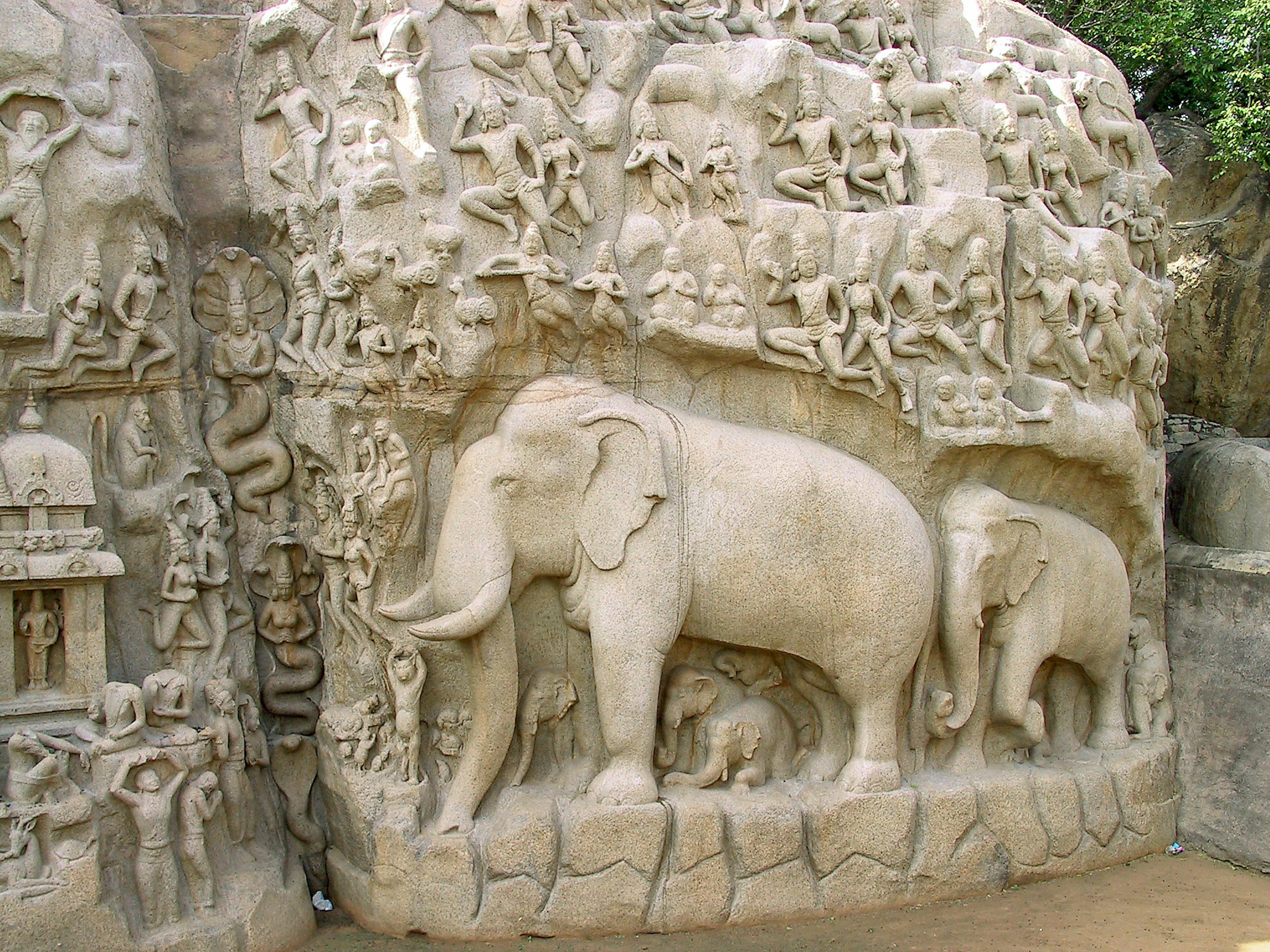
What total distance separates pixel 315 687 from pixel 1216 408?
28.2ft

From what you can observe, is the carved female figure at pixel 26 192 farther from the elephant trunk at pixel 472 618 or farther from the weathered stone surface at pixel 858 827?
the weathered stone surface at pixel 858 827

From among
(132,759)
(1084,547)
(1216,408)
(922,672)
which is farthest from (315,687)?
(1216,408)

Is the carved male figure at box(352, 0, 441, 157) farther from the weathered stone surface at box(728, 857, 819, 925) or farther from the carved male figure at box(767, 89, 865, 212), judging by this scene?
the weathered stone surface at box(728, 857, 819, 925)

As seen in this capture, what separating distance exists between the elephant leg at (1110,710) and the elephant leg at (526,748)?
3772mm

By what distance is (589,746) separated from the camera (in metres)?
6.68

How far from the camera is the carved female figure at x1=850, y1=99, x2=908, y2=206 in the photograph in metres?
7.23

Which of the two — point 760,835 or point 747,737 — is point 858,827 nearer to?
point 760,835

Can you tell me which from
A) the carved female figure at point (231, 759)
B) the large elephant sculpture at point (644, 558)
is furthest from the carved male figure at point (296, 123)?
the carved female figure at point (231, 759)

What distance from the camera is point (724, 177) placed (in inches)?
269

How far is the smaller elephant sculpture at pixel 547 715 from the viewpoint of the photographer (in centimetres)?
655

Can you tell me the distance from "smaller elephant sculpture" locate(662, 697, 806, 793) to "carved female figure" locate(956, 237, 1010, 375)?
256cm

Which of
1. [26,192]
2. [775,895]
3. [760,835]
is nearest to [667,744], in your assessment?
[760,835]

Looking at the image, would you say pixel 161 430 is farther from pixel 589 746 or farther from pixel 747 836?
pixel 747 836

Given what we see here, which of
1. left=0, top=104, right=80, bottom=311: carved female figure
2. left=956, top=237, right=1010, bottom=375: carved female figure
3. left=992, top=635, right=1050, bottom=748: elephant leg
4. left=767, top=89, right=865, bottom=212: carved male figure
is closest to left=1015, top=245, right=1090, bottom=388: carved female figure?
left=956, top=237, right=1010, bottom=375: carved female figure
